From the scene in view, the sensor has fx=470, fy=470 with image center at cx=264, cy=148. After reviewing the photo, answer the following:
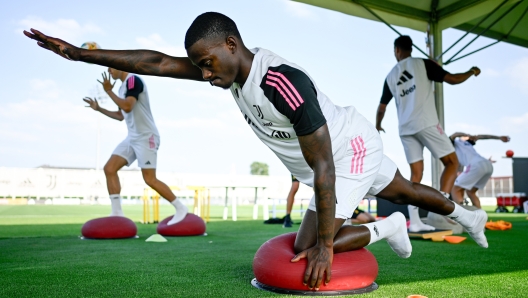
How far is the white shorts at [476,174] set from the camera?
941 cm

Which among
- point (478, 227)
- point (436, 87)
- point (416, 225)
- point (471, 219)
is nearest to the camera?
point (471, 219)

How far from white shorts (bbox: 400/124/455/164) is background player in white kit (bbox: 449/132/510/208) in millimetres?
3879

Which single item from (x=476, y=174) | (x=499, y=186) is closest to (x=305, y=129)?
(x=476, y=174)

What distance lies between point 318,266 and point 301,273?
0.33 ft

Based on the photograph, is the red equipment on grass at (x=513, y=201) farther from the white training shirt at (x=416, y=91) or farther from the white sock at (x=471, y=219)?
the white sock at (x=471, y=219)

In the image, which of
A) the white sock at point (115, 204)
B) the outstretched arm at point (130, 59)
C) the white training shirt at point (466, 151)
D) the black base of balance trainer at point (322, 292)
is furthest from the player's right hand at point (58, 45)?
the white training shirt at point (466, 151)

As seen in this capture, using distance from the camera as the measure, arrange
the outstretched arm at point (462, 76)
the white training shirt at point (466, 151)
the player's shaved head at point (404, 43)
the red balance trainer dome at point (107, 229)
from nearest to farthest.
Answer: the outstretched arm at point (462, 76), the red balance trainer dome at point (107, 229), the player's shaved head at point (404, 43), the white training shirt at point (466, 151)

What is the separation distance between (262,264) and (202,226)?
3989mm

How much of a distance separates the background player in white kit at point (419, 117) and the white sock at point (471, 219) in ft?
5.57

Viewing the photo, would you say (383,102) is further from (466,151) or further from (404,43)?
(466,151)

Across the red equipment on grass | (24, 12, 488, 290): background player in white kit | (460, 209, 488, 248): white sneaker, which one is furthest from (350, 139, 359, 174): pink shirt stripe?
the red equipment on grass

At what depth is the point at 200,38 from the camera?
7.46 ft

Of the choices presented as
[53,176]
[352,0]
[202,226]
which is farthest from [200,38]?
[53,176]

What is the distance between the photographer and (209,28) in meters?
2.29
